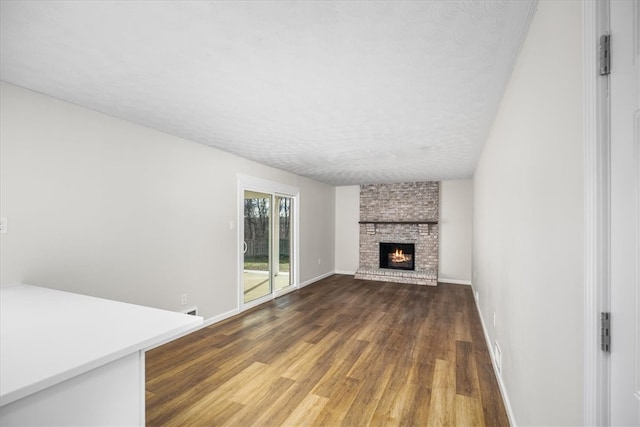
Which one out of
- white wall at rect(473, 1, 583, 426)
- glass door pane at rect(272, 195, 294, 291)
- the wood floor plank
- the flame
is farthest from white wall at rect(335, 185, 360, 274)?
white wall at rect(473, 1, 583, 426)

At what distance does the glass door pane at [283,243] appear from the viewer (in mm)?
5432

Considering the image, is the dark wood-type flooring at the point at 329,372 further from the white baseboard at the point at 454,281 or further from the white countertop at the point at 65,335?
the white baseboard at the point at 454,281

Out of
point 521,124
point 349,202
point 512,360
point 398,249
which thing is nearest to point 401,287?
point 398,249

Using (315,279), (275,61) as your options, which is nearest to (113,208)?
(275,61)

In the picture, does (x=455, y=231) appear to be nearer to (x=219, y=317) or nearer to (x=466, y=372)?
(x=466, y=372)

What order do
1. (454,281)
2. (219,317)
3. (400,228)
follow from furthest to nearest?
A: (400,228) < (454,281) < (219,317)

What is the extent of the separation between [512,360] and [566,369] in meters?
1.06

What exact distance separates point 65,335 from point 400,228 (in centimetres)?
664

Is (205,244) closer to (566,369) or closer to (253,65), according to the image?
(253,65)

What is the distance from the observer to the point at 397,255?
7223 mm

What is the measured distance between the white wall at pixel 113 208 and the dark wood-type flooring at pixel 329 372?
797 millimetres

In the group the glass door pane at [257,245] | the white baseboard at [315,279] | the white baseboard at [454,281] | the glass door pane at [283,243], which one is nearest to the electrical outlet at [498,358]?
the glass door pane at [257,245]

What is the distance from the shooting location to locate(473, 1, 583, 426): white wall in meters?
0.95

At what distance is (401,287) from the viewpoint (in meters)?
6.15
